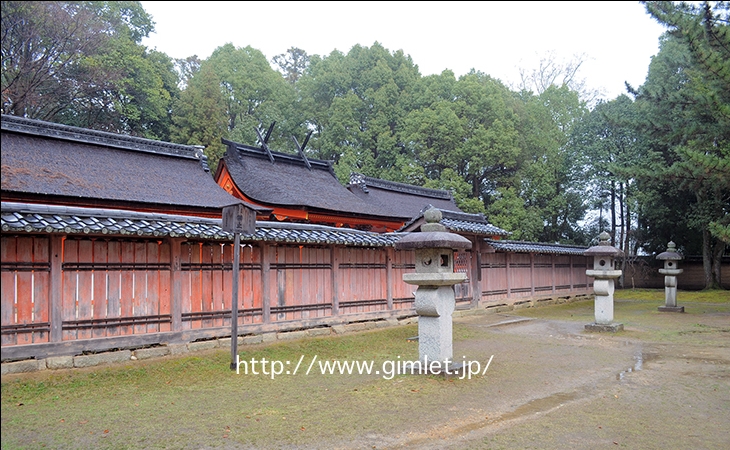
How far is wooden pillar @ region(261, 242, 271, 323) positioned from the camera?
12.4 meters

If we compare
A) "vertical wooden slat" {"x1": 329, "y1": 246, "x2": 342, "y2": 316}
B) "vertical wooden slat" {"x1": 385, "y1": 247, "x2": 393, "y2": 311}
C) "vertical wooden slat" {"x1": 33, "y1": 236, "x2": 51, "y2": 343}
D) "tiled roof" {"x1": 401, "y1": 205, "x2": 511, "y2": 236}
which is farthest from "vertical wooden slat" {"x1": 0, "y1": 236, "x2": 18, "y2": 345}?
"tiled roof" {"x1": 401, "y1": 205, "x2": 511, "y2": 236}

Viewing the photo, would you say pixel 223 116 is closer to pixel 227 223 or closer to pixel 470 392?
pixel 227 223

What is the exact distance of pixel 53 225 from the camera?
8641 millimetres

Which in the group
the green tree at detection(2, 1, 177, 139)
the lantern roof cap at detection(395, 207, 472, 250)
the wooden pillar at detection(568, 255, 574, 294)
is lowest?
the wooden pillar at detection(568, 255, 574, 294)

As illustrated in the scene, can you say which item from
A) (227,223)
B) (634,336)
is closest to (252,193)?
(227,223)

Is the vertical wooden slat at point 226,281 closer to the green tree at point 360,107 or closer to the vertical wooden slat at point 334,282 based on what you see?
the vertical wooden slat at point 334,282

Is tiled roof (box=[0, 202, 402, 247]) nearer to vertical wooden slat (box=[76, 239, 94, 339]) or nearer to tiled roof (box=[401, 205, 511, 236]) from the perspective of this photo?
vertical wooden slat (box=[76, 239, 94, 339])

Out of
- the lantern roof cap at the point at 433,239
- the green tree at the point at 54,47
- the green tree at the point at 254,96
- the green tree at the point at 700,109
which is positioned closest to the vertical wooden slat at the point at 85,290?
the green tree at the point at 54,47

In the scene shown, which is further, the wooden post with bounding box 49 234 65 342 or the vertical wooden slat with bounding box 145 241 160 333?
the vertical wooden slat with bounding box 145 241 160 333

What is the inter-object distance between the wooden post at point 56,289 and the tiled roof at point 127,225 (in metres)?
0.59

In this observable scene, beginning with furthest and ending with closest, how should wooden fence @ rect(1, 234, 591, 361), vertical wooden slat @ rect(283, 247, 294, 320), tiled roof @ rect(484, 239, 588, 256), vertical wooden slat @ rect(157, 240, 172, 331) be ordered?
1. tiled roof @ rect(484, 239, 588, 256)
2. vertical wooden slat @ rect(283, 247, 294, 320)
3. vertical wooden slat @ rect(157, 240, 172, 331)
4. wooden fence @ rect(1, 234, 591, 361)

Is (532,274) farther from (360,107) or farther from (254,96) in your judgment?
(254,96)

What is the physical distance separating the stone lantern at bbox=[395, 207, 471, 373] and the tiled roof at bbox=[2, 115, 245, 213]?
9.66m

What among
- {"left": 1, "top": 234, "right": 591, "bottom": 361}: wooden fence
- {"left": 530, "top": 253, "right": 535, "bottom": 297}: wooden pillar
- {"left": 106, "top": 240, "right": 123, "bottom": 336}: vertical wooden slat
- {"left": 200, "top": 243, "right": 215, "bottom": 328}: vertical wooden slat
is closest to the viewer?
{"left": 1, "top": 234, "right": 591, "bottom": 361}: wooden fence
